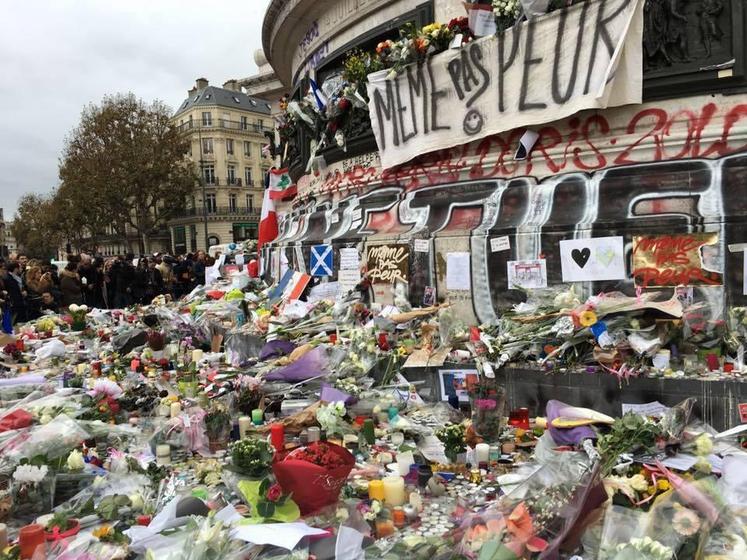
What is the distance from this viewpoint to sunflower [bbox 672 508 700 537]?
2.83 metres

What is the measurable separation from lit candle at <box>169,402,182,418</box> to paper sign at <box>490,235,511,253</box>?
4.16 metres

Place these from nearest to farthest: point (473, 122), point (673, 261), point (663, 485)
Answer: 1. point (663, 485)
2. point (673, 261)
3. point (473, 122)

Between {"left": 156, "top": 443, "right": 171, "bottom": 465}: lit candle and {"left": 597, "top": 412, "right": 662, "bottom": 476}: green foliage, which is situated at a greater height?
{"left": 597, "top": 412, "right": 662, "bottom": 476}: green foliage

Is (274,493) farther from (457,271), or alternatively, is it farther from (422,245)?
(422,245)

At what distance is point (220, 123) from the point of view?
69.4 m

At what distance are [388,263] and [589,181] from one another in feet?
9.86

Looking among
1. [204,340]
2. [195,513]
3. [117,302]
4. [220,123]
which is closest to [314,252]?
[204,340]

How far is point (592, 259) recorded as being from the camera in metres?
6.74

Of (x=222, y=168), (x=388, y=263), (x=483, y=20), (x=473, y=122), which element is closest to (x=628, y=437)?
(x=388, y=263)

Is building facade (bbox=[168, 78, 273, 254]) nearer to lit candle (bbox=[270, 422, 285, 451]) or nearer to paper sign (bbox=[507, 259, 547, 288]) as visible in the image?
paper sign (bbox=[507, 259, 547, 288])

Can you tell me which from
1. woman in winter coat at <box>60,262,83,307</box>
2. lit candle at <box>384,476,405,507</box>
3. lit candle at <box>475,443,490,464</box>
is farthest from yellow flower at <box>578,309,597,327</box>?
woman in winter coat at <box>60,262,83,307</box>

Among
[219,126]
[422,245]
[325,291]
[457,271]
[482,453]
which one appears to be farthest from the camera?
[219,126]

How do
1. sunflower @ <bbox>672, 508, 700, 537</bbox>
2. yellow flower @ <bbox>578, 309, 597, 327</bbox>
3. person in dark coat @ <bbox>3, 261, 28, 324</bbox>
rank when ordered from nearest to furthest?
sunflower @ <bbox>672, 508, 700, 537</bbox>
yellow flower @ <bbox>578, 309, 597, 327</bbox>
person in dark coat @ <bbox>3, 261, 28, 324</bbox>

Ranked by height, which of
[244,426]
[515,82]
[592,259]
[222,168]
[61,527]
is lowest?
[61,527]
